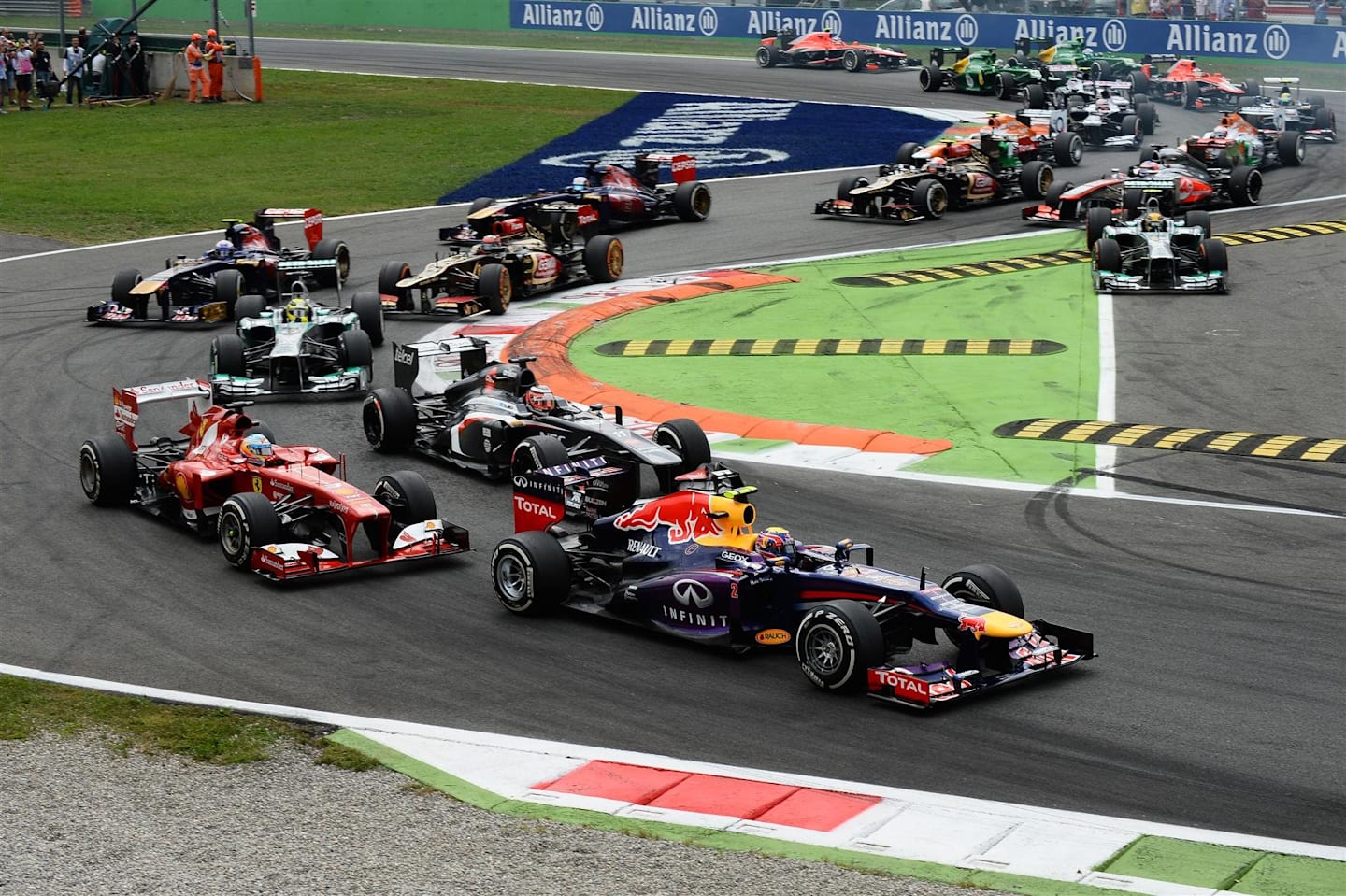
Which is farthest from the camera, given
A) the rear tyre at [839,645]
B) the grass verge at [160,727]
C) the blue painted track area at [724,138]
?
the blue painted track area at [724,138]

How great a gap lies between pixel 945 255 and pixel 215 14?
3217 cm

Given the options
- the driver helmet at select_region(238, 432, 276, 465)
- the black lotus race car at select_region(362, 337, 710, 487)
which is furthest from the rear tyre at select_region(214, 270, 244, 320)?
the driver helmet at select_region(238, 432, 276, 465)

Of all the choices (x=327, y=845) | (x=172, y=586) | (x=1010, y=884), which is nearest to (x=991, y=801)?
(x=1010, y=884)

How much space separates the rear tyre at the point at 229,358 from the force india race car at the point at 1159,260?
591 inches

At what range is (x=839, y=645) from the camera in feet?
44.0

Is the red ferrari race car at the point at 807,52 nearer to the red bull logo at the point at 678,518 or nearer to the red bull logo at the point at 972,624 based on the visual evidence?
the red bull logo at the point at 678,518

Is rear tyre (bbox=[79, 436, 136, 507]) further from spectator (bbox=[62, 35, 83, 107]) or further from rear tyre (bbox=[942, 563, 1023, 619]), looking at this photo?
spectator (bbox=[62, 35, 83, 107])

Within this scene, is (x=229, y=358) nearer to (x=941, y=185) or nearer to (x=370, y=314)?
(x=370, y=314)

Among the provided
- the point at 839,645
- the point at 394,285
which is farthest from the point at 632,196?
the point at 839,645

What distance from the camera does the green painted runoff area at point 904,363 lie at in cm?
2225

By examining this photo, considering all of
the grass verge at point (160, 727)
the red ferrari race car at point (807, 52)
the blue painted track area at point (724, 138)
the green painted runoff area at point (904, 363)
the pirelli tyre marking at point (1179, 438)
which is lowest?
the grass verge at point (160, 727)

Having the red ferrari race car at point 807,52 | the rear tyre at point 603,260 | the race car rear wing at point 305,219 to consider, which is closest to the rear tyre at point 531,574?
the rear tyre at point 603,260

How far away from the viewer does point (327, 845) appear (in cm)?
1079

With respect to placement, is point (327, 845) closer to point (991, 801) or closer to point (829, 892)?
point (829, 892)
